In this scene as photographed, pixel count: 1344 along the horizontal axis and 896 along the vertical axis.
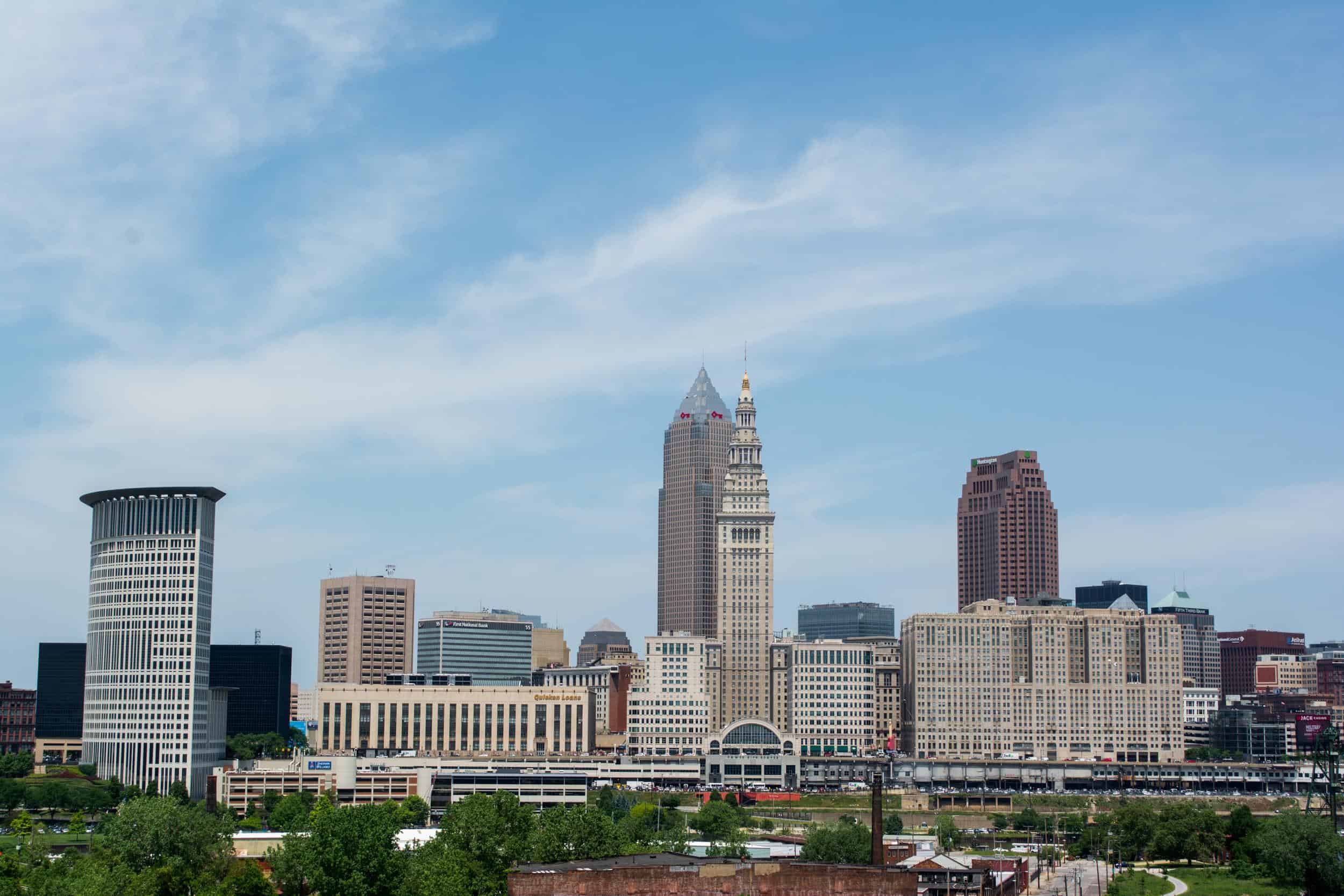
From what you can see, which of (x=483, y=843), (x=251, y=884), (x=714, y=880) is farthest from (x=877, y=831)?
(x=251, y=884)

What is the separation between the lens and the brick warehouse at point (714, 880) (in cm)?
13375

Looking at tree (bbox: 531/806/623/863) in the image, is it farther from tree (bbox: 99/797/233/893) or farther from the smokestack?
tree (bbox: 99/797/233/893)

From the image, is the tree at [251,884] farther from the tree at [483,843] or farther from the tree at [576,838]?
the tree at [576,838]

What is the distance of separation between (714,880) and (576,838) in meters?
27.1

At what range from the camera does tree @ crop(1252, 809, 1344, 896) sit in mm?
189375

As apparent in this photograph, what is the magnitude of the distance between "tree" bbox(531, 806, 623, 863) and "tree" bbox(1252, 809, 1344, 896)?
76.7m

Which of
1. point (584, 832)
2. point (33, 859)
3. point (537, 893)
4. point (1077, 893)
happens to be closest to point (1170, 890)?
point (1077, 893)

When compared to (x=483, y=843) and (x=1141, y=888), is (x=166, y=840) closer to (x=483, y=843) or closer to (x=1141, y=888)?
(x=483, y=843)

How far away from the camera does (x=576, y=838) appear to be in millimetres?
159875

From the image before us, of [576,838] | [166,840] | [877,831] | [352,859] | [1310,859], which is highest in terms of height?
[576,838]

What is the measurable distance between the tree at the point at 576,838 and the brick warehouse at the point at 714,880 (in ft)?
57.9

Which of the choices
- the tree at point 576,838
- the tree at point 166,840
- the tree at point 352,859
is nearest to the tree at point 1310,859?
the tree at point 576,838

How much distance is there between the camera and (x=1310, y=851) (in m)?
192

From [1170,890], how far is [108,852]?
4319 inches
